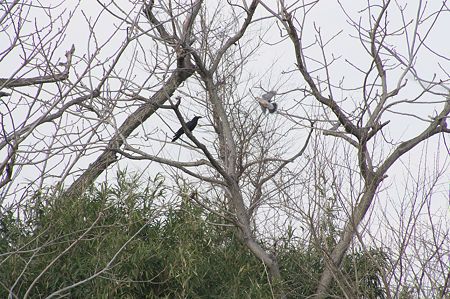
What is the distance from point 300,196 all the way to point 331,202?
0.57 metres

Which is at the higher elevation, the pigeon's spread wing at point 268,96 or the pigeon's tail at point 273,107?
the pigeon's spread wing at point 268,96

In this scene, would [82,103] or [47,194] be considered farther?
[47,194]

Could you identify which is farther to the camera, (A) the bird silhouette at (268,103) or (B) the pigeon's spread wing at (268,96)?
(B) the pigeon's spread wing at (268,96)

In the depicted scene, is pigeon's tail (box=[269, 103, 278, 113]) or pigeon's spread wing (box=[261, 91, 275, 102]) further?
pigeon's spread wing (box=[261, 91, 275, 102])

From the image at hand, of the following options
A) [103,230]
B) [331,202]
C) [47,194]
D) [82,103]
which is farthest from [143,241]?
[331,202]

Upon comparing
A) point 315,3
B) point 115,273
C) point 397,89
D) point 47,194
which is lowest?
point 115,273

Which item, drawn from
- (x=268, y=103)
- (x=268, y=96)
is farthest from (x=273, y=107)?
(x=268, y=96)

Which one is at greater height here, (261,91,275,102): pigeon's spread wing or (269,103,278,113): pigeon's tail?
(261,91,275,102): pigeon's spread wing

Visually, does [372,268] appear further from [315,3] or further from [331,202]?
[315,3]

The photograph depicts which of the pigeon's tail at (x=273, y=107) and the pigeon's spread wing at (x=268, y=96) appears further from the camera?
the pigeon's spread wing at (x=268, y=96)

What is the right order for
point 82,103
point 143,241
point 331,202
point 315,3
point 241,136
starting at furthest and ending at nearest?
point 241,136, point 143,241, point 315,3, point 82,103, point 331,202

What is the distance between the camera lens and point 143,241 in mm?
7578

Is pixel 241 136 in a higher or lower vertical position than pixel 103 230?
higher

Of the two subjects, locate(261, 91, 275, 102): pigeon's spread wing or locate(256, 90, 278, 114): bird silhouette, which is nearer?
locate(256, 90, 278, 114): bird silhouette
